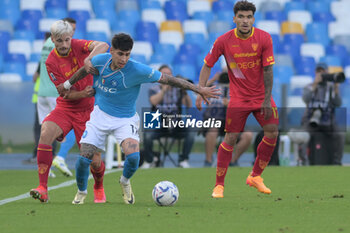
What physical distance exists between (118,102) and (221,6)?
13848 millimetres

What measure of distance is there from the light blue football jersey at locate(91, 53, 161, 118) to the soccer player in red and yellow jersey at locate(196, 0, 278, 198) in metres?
0.83

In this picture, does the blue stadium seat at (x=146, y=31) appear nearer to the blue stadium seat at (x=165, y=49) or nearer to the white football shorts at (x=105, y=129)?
the blue stadium seat at (x=165, y=49)

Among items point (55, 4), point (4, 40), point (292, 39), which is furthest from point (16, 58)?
point (292, 39)

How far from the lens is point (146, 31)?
1897 centimetres

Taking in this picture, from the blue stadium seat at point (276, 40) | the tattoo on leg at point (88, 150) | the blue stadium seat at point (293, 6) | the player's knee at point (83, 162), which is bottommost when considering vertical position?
the player's knee at point (83, 162)

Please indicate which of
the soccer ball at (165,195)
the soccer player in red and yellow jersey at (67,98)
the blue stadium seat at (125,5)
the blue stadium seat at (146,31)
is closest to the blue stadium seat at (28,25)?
the blue stadium seat at (125,5)

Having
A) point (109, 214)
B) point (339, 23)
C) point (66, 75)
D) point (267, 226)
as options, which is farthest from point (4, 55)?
point (267, 226)

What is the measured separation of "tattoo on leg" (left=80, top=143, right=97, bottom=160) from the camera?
673cm

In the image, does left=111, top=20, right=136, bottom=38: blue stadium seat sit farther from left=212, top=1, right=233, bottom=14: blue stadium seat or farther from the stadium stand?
left=212, top=1, right=233, bottom=14: blue stadium seat

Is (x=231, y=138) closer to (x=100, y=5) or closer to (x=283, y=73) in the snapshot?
(x=283, y=73)

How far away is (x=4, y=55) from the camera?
58.6ft

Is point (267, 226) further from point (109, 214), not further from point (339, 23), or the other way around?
point (339, 23)

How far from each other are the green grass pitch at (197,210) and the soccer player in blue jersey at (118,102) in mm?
441

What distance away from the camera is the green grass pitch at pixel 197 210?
5082 mm
